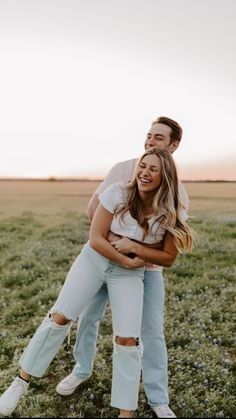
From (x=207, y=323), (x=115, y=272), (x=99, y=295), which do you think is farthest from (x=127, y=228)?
(x=207, y=323)

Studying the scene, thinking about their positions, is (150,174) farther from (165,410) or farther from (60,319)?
(165,410)

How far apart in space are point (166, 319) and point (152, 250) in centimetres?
398

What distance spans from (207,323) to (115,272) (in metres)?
3.94

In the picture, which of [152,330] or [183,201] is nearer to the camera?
[183,201]

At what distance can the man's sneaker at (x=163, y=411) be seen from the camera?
19.4ft

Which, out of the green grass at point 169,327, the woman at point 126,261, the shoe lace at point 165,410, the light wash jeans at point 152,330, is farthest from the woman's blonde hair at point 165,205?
the green grass at point 169,327

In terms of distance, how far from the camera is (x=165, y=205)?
17.6 feet

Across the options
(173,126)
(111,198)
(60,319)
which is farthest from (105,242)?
(173,126)

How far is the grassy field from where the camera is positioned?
639 cm

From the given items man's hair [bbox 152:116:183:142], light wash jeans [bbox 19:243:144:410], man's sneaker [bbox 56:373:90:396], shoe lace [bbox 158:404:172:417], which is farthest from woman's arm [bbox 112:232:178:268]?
man's sneaker [bbox 56:373:90:396]

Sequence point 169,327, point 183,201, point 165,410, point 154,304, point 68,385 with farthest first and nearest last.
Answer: point 169,327
point 68,385
point 165,410
point 154,304
point 183,201

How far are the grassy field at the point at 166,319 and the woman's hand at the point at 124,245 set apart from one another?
99 centimetres

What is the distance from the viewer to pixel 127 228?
543 cm

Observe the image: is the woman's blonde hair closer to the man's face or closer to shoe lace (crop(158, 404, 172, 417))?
the man's face
